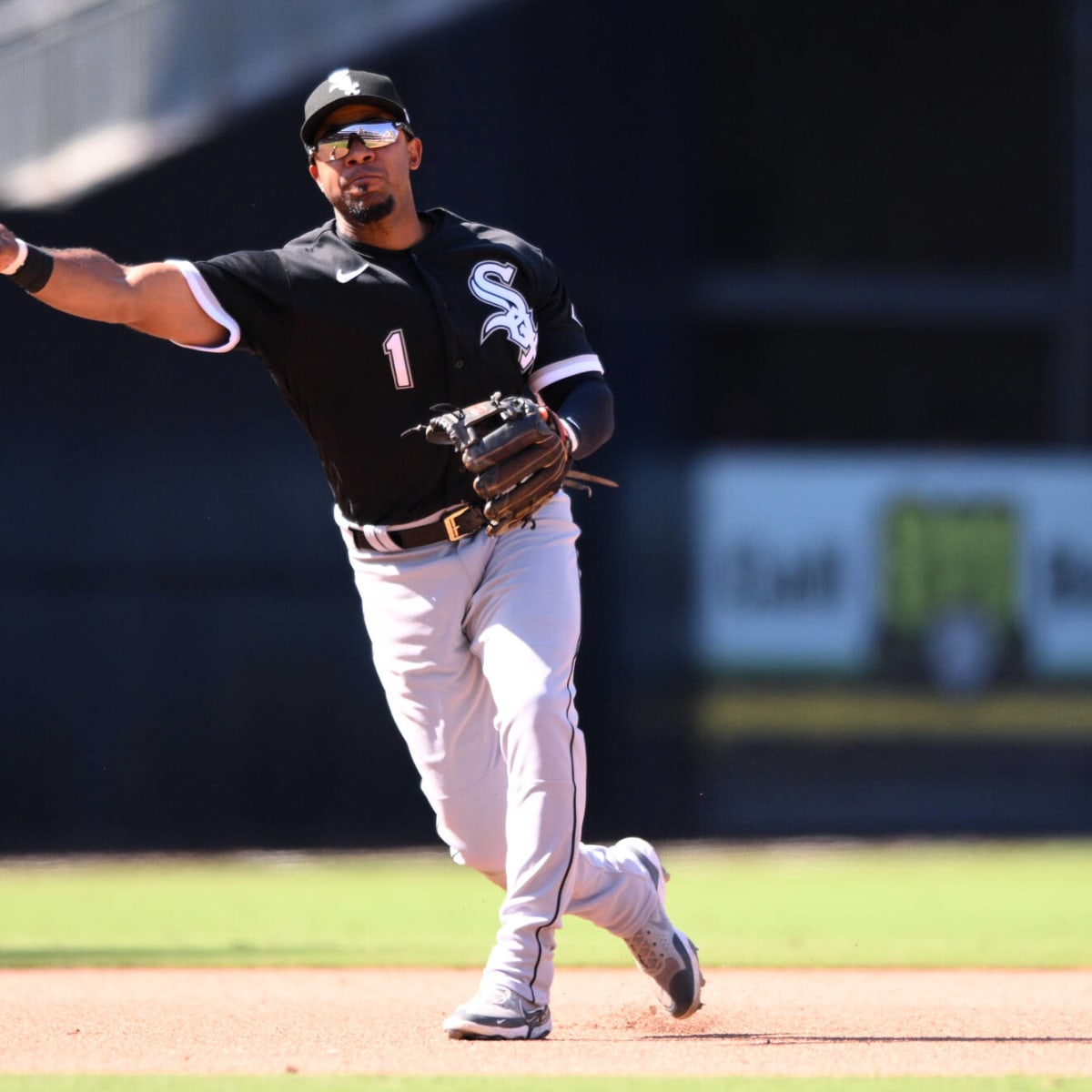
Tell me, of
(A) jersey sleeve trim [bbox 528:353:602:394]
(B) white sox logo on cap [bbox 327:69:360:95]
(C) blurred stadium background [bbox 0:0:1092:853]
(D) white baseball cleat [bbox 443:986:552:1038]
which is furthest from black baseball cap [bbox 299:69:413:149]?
(C) blurred stadium background [bbox 0:0:1092:853]

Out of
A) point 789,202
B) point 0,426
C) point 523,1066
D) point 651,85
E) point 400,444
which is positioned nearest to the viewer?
point 523,1066

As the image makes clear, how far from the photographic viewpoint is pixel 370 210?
409 centimetres

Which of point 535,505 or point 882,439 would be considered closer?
point 535,505

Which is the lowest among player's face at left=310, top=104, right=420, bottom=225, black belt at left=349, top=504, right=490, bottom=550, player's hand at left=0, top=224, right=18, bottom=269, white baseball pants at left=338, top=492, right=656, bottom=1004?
white baseball pants at left=338, top=492, right=656, bottom=1004

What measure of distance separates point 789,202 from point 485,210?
1.95 metres

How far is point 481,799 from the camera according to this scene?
4.12 m

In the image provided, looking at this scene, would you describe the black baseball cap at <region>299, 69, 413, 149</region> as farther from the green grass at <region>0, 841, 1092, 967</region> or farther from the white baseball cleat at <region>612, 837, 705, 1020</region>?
the green grass at <region>0, 841, 1092, 967</region>

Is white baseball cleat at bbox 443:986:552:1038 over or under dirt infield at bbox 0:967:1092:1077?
over

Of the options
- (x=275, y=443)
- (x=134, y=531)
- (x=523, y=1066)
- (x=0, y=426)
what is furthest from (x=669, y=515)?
(x=523, y=1066)

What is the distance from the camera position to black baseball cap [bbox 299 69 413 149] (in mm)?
4078

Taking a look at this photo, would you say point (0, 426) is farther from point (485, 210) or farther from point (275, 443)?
point (485, 210)

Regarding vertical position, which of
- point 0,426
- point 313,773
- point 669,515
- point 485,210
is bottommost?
point 313,773

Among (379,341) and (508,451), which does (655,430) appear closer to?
(379,341)

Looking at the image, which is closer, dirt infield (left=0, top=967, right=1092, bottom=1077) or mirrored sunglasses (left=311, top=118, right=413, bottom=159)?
dirt infield (left=0, top=967, right=1092, bottom=1077)
